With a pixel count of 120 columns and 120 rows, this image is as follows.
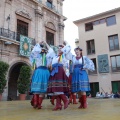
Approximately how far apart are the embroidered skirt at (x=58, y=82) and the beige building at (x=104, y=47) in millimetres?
19567

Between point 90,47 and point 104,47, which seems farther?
point 90,47

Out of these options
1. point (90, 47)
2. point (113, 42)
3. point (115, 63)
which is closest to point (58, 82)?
point (115, 63)

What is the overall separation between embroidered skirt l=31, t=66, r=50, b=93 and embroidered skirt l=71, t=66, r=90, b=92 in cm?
72

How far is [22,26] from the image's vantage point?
16.0 m

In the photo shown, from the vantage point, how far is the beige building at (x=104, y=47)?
940 inches

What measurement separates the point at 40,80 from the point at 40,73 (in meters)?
0.19

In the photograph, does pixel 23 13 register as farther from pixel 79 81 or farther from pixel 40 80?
pixel 79 81

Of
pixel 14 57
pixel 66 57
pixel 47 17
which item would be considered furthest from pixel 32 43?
pixel 66 57

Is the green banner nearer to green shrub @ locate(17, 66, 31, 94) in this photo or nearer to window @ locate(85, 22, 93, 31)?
green shrub @ locate(17, 66, 31, 94)

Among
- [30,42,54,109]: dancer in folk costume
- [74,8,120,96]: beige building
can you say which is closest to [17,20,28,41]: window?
[30,42,54,109]: dancer in folk costume

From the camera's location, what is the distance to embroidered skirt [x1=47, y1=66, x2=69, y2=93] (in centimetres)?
475

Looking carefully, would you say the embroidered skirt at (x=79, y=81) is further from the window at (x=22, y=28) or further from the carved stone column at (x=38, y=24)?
the carved stone column at (x=38, y=24)

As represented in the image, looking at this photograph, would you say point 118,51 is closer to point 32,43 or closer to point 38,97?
point 32,43

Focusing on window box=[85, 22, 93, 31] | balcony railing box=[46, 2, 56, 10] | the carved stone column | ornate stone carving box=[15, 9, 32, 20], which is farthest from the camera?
window box=[85, 22, 93, 31]
